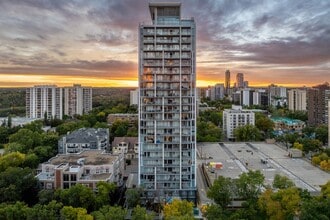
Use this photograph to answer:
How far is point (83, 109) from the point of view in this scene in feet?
253

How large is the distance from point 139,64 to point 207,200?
370 inches

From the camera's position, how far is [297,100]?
7969 cm

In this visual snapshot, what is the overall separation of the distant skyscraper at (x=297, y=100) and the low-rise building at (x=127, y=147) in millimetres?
53091

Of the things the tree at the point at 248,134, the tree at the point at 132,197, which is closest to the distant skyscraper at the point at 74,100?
the tree at the point at 248,134

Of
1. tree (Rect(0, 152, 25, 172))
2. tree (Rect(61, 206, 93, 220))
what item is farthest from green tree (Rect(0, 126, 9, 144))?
tree (Rect(61, 206, 93, 220))

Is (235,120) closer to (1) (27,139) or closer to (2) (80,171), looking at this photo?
(1) (27,139)

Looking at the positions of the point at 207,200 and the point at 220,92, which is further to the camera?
the point at 220,92

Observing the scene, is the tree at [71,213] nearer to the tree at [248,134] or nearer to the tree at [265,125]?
the tree at [248,134]

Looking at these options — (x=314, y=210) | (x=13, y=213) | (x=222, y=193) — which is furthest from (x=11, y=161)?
(x=314, y=210)

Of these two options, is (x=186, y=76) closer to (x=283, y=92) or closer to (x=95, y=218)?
(x=95, y=218)

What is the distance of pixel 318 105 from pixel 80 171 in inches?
1789

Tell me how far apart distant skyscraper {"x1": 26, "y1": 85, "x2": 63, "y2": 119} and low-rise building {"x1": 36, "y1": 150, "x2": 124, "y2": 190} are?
42538mm

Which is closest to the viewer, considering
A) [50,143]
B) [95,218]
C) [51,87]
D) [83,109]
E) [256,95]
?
[95,218]

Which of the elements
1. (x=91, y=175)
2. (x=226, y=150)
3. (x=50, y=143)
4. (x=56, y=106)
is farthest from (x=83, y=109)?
(x=91, y=175)
